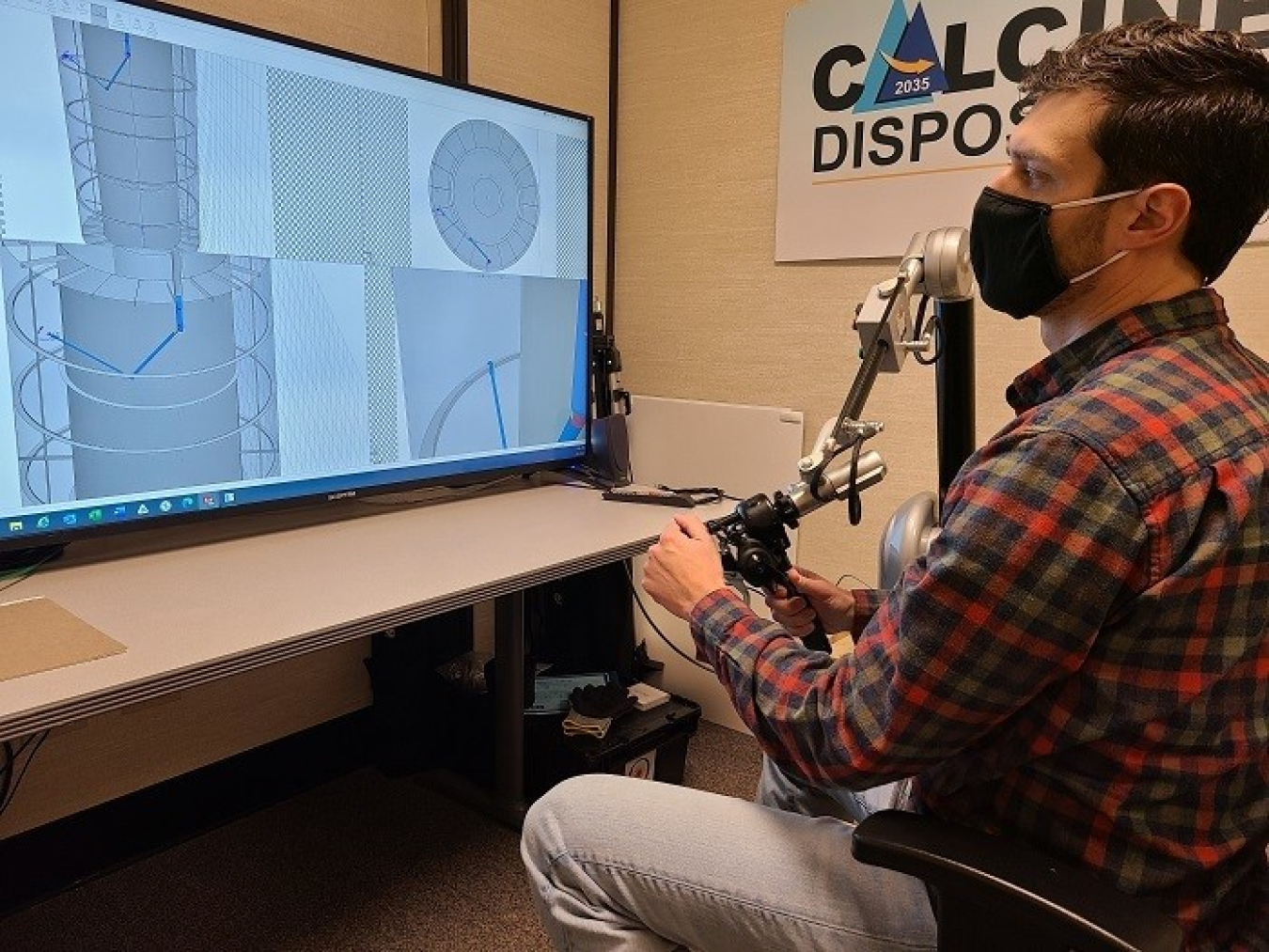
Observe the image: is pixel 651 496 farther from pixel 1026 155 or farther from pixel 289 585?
pixel 1026 155

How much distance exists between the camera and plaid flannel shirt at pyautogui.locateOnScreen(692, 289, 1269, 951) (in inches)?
28.7

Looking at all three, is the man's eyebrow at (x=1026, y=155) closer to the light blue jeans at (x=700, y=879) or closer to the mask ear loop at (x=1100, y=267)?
the mask ear loop at (x=1100, y=267)

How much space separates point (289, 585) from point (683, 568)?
0.61m

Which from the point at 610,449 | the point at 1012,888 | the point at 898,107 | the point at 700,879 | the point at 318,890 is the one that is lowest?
the point at 318,890

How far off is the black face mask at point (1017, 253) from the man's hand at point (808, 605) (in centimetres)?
41

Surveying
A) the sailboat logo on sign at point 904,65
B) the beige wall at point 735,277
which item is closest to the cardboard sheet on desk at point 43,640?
the beige wall at point 735,277

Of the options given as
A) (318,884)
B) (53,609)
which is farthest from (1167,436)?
(318,884)

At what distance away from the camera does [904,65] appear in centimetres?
202

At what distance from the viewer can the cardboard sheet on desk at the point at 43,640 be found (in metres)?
1.03

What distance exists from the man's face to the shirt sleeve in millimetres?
267

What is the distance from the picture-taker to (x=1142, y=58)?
2.78 feet

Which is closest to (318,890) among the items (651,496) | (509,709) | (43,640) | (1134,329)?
(509,709)

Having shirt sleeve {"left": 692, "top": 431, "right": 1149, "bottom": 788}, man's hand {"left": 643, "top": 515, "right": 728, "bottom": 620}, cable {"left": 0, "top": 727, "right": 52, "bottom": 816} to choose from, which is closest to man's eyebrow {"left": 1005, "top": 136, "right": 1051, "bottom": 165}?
shirt sleeve {"left": 692, "top": 431, "right": 1149, "bottom": 788}

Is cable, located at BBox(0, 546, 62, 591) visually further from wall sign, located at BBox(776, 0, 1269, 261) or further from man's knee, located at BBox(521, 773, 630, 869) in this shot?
wall sign, located at BBox(776, 0, 1269, 261)
